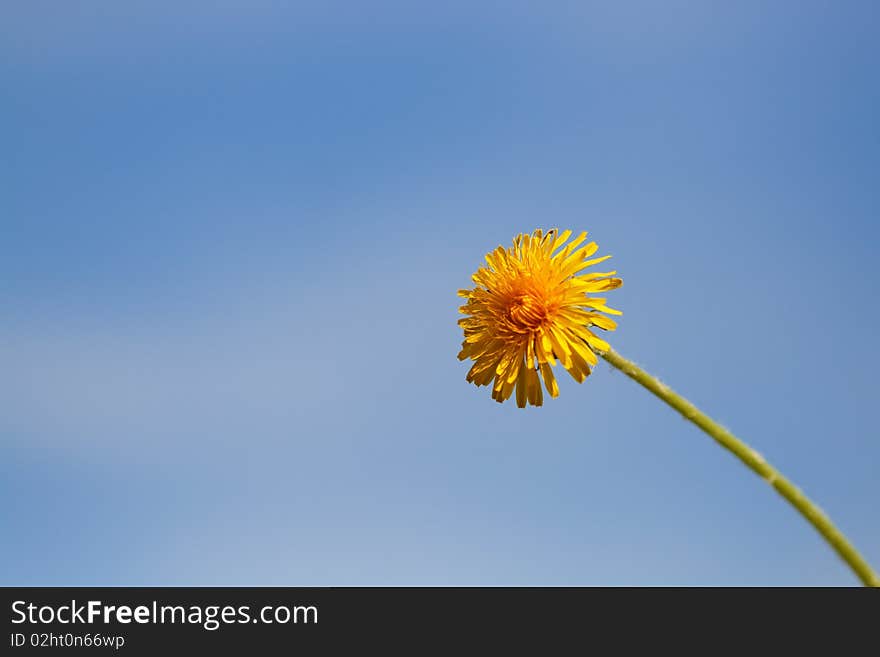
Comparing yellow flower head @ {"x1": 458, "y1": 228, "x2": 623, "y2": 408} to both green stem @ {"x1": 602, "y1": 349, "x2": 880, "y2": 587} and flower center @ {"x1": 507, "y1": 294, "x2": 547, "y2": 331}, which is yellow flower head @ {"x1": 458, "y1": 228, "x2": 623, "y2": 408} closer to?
flower center @ {"x1": 507, "y1": 294, "x2": 547, "y2": 331}

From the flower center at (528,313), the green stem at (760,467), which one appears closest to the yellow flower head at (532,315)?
the flower center at (528,313)

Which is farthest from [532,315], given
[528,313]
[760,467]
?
[760,467]

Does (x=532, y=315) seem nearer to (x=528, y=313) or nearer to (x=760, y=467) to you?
(x=528, y=313)

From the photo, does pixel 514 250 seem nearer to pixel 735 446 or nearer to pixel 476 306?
pixel 476 306

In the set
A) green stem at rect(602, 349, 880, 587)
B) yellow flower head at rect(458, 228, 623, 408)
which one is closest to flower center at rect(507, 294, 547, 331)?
yellow flower head at rect(458, 228, 623, 408)
